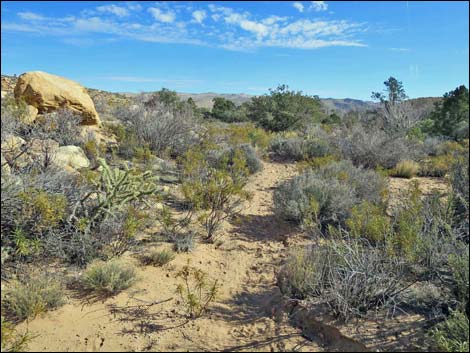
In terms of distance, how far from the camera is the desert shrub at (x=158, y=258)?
426 cm

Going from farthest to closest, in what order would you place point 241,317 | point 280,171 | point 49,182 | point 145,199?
point 280,171 < point 145,199 < point 49,182 < point 241,317

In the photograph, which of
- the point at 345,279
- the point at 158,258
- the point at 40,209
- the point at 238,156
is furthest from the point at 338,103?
the point at 40,209

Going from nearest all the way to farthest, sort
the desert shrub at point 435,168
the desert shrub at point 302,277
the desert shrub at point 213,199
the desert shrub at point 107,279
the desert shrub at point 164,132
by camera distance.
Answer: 1. the desert shrub at point 302,277
2. the desert shrub at point 107,279
3. the desert shrub at point 213,199
4. the desert shrub at point 435,168
5. the desert shrub at point 164,132

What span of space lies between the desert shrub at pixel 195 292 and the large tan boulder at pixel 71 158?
334cm

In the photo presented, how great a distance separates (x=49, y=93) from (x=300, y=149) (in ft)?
22.2

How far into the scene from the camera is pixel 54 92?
332 inches

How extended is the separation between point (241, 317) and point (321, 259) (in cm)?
103

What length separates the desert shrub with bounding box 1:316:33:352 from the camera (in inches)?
106

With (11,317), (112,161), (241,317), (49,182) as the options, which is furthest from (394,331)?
(112,161)

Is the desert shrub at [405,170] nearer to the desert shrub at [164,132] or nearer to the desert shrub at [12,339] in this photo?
the desert shrub at [164,132]

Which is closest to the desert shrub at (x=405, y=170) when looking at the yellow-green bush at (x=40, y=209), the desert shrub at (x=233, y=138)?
the desert shrub at (x=233, y=138)

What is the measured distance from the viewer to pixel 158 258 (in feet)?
14.0

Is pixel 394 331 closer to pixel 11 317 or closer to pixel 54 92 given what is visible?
pixel 11 317

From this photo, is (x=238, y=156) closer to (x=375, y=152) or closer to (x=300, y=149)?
(x=300, y=149)
